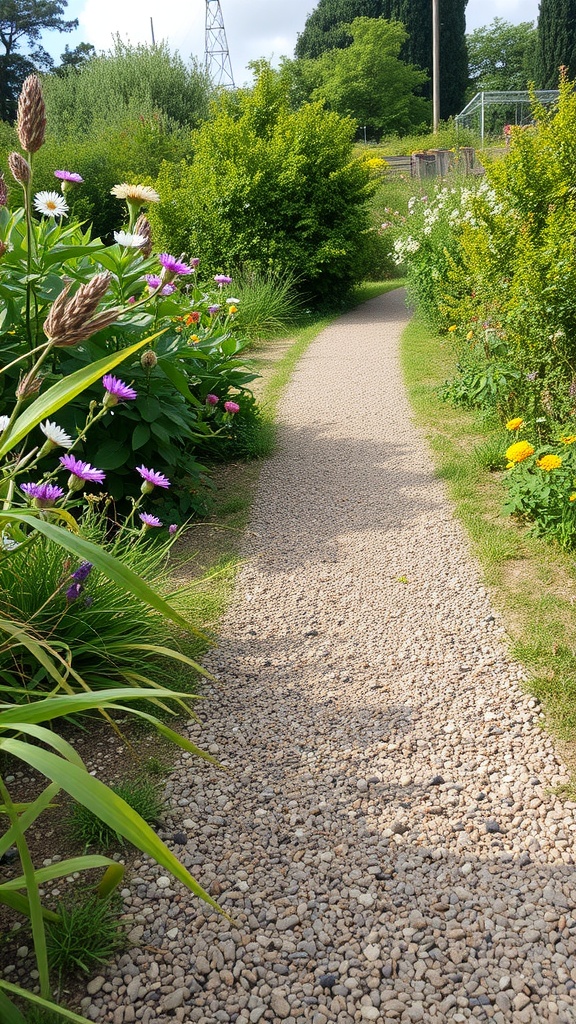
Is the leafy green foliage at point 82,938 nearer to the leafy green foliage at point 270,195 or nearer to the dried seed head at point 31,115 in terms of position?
the dried seed head at point 31,115

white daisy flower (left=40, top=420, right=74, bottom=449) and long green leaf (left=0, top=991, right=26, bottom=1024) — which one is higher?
white daisy flower (left=40, top=420, right=74, bottom=449)

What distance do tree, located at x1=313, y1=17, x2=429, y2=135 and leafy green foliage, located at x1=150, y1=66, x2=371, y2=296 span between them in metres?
26.3

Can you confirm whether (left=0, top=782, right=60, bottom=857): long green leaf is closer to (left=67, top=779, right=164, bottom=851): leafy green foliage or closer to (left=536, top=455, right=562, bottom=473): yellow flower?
(left=67, top=779, right=164, bottom=851): leafy green foliage

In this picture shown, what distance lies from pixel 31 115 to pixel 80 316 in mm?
685

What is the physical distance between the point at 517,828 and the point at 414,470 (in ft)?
9.41

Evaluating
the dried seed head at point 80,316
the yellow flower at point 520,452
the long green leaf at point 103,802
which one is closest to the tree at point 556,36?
the yellow flower at point 520,452

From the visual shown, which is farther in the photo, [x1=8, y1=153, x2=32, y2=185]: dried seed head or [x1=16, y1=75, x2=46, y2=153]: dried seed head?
[x1=8, y1=153, x2=32, y2=185]: dried seed head

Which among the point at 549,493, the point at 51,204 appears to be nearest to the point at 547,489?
the point at 549,493

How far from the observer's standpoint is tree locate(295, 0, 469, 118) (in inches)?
1398

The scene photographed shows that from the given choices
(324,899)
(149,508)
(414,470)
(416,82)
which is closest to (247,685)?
(324,899)

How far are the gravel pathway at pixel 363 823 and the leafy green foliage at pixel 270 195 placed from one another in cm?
704

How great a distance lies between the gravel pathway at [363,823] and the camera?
1.54m

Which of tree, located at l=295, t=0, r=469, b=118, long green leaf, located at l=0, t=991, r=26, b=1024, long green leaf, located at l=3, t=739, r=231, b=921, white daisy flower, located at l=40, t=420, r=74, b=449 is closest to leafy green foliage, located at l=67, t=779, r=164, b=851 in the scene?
long green leaf, located at l=0, t=991, r=26, b=1024

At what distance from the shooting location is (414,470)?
4.64m
